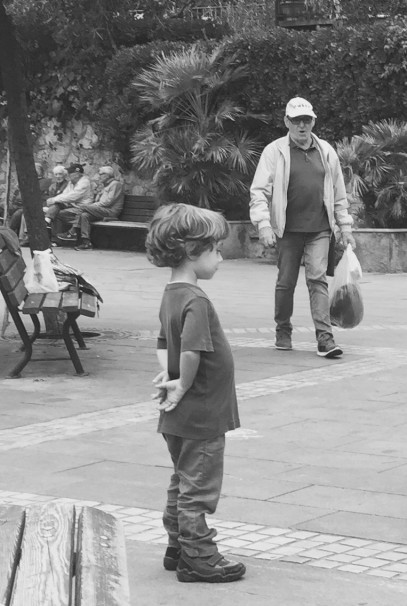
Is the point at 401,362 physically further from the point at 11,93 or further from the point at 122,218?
the point at 122,218

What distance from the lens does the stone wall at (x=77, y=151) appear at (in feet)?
71.1

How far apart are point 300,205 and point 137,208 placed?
37.0 ft

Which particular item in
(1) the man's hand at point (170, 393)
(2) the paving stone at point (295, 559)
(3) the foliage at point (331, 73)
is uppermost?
(3) the foliage at point (331, 73)

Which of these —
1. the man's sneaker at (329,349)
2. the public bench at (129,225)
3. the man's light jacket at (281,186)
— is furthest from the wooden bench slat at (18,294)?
the public bench at (129,225)

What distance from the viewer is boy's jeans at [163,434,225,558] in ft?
14.8

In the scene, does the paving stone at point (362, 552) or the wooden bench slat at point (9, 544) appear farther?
the paving stone at point (362, 552)

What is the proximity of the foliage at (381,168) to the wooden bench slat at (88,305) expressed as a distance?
720 cm

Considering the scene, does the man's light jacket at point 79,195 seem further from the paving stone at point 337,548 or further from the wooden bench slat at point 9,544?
the wooden bench slat at point 9,544

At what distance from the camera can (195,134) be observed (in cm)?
1792

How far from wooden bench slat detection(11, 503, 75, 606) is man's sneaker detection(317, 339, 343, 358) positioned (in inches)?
241

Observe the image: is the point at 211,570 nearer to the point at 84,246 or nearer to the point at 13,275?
the point at 13,275

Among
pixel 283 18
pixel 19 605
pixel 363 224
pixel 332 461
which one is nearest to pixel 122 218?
pixel 283 18

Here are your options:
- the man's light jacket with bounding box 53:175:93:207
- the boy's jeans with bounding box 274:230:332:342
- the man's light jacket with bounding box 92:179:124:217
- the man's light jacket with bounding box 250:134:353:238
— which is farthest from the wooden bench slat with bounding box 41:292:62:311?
the man's light jacket with bounding box 53:175:93:207

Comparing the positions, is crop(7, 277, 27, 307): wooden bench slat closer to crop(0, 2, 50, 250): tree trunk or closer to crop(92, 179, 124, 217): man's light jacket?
crop(0, 2, 50, 250): tree trunk
